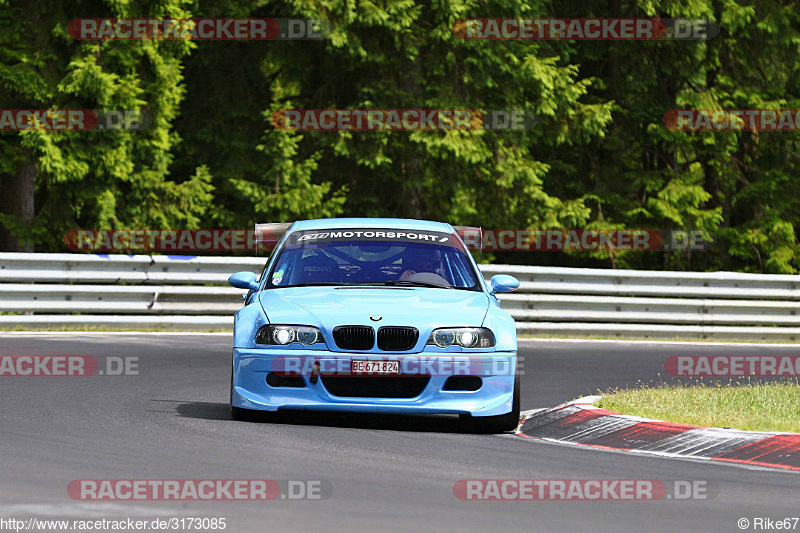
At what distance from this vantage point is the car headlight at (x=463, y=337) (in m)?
9.67

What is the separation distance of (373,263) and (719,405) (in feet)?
10.1

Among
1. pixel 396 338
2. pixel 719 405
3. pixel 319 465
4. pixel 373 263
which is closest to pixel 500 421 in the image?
pixel 396 338

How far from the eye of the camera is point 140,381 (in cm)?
1290

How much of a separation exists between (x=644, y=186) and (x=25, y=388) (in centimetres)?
2126

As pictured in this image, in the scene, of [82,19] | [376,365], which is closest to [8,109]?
[82,19]

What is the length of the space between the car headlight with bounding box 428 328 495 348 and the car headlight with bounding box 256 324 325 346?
2.65 feet

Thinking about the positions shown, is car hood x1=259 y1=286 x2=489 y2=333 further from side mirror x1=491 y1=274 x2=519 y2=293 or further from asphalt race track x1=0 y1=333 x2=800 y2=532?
asphalt race track x1=0 y1=333 x2=800 y2=532

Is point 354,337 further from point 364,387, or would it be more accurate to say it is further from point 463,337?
point 463,337

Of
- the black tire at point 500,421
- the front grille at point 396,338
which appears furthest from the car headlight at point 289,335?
the black tire at point 500,421

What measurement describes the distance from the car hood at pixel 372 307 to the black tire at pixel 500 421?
636 mm

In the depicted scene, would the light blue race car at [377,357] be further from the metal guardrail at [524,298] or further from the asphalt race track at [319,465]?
the metal guardrail at [524,298]

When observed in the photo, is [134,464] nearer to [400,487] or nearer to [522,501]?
[400,487]

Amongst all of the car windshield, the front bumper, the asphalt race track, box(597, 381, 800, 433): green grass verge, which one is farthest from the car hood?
box(597, 381, 800, 433): green grass verge

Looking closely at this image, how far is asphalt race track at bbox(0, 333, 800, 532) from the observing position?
21.8 feet
